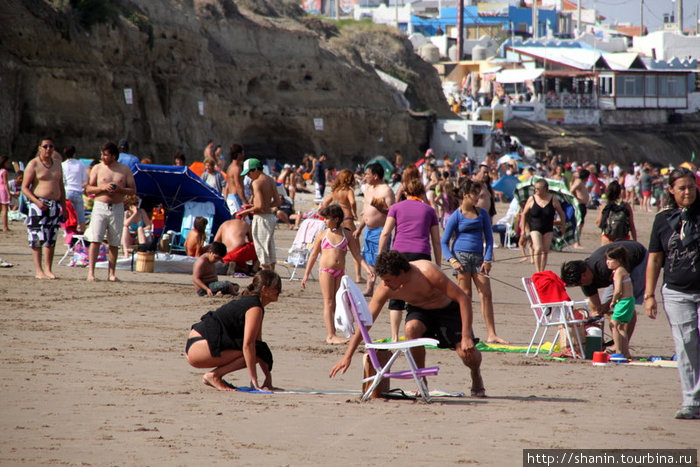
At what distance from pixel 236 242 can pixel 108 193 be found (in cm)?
213

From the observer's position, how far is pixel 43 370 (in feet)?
20.8

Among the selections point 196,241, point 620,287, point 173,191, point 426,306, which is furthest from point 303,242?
point 426,306

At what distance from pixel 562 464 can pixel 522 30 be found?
10289cm

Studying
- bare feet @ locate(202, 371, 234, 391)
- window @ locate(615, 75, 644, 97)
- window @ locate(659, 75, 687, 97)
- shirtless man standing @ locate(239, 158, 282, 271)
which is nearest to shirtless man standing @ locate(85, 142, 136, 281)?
shirtless man standing @ locate(239, 158, 282, 271)

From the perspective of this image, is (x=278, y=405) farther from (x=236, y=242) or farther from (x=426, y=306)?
(x=236, y=242)

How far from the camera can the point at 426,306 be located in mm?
6016

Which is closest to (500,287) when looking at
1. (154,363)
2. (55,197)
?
(55,197)

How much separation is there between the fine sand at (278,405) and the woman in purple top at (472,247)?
0.70 m

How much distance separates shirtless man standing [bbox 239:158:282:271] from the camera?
10930 millimetres

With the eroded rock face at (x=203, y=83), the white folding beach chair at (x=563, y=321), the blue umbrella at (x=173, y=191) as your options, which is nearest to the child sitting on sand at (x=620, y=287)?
the white folding beach chair at (x=563, y=321)

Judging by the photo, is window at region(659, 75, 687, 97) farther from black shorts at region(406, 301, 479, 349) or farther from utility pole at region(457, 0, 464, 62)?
black shorts at region(406, 301, 479, 349)

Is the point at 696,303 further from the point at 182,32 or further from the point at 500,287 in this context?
the point at 182,32

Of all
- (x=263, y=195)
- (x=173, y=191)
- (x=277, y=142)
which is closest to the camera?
(x=263, y=195)

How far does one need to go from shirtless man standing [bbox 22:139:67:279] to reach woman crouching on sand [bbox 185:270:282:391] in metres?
5.37
